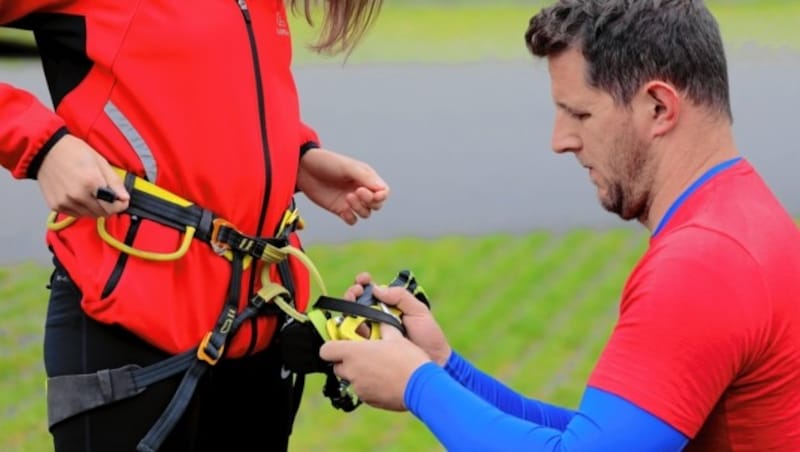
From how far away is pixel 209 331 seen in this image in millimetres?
2490

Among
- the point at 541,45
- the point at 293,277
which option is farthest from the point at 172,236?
the point at 541,45

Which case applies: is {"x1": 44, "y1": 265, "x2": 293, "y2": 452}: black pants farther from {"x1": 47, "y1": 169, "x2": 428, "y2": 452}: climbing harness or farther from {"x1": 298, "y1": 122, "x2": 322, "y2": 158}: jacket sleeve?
{"x1": 298, "y1": 122, "x2": 322, "y2": 158}: jacket sleeve

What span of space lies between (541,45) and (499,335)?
3.40 meters

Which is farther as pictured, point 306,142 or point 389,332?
point 306,142

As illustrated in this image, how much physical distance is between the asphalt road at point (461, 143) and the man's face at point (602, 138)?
180 inches

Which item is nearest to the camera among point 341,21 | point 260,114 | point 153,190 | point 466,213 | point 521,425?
point 521,425

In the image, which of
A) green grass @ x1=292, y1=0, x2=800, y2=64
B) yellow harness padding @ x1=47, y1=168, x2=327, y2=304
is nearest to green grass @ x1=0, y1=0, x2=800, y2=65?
green grass @ x1=292, y1=0, x2=800, y2=64

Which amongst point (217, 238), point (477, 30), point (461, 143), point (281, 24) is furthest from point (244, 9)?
point (477, 30)

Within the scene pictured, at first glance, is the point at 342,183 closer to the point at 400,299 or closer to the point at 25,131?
the point at 400,299

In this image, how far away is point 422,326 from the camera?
2.62 meters

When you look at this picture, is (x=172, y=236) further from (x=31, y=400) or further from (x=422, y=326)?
(x=31, y=400)

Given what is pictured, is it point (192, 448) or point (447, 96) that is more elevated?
point (192, 448)

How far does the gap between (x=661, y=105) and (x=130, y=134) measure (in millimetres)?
931

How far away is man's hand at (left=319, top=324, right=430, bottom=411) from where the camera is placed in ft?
7.54
